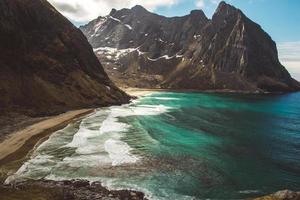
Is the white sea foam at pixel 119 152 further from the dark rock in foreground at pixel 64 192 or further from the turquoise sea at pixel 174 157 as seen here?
the dark rock in foreground at pixel 64 192

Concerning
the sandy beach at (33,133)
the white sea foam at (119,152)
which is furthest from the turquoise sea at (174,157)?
the sandy beach at (33,133)

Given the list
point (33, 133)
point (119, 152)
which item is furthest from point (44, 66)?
point (119, 152)

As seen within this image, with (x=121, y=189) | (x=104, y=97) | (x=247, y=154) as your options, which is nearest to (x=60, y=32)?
(x=104, y=97)

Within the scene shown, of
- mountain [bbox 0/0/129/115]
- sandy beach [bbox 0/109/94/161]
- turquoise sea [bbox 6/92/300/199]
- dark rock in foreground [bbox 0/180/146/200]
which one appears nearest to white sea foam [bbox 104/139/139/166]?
turquoise sea [bbox 6/92/300/199]

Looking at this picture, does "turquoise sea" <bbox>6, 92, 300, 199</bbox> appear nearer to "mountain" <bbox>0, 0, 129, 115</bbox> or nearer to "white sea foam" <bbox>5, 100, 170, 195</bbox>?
"white sea foam" <bbox>5, 100, 170, 195</bbox>

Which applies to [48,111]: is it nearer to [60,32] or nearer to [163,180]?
[60,32]

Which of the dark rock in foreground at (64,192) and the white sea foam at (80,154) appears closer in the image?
the dark rock in foreground at (64,192)

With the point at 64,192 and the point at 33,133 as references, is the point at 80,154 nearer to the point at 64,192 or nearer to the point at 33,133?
the point at 64,192
